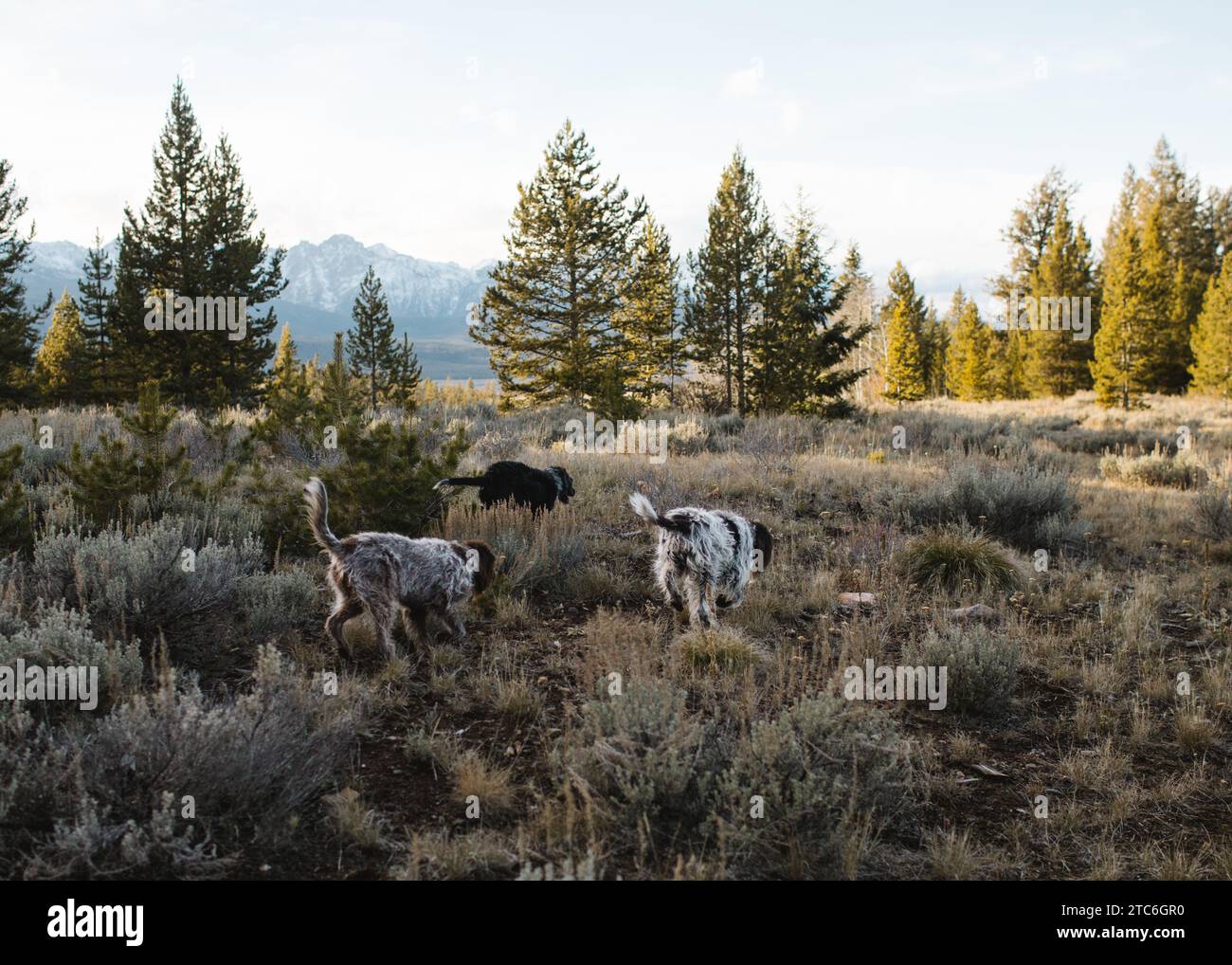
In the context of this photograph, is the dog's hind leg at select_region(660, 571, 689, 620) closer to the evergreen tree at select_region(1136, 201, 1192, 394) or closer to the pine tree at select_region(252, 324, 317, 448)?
the pine tree at select_region(252, 324, 317, 448)

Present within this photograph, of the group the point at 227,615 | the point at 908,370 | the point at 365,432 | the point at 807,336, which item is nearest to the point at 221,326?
the point at 807,336

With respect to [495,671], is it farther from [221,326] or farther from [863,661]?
[221,326]

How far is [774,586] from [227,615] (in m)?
4.25

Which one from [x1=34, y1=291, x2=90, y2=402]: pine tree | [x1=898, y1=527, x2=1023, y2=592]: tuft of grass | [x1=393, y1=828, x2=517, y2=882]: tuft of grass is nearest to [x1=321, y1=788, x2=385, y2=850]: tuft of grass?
[x1=393, y1=828, x2=517, y2=882]: tuft of grass

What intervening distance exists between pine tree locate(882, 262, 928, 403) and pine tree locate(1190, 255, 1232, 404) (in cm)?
1286

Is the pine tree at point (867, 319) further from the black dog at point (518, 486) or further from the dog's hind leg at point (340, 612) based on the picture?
the dog's hind leg at point (340, 612)

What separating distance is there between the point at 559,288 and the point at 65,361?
2187cm

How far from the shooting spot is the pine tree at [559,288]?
2870 cm

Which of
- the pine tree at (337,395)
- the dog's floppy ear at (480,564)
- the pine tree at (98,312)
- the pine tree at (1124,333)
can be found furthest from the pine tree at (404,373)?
the dog's floppy ear at (480,564)

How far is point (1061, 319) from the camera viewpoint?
3394 cm

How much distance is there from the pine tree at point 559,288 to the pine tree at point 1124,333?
64.3 feet

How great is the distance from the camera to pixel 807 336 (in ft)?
76.4

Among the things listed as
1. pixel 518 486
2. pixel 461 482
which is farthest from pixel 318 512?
pixel 518 486

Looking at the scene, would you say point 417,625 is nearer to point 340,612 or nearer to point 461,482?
point 340,612
